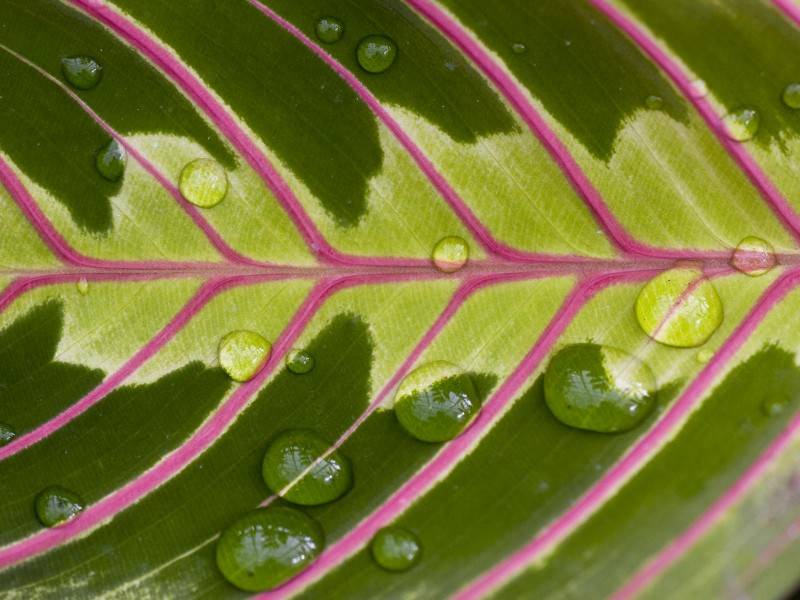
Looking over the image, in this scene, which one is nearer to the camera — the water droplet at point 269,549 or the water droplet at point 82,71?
the water droplet at point 269,549

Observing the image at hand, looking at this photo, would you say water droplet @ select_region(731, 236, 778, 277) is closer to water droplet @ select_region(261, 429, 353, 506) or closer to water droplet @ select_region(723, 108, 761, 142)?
water droplet @ select_region(723, 108, 761, 142)

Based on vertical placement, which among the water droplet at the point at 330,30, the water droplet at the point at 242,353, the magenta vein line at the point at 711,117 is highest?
the magenta vein line at the point at 711,117

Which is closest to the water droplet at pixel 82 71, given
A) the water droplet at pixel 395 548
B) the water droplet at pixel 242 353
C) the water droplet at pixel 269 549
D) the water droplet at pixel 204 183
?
the water droplet at pixel 204 183

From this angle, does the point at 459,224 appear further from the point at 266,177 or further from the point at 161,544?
the point at 161,544

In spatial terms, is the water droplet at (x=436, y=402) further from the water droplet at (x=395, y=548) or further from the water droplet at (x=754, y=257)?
the water droplet at (x=754, y=257)

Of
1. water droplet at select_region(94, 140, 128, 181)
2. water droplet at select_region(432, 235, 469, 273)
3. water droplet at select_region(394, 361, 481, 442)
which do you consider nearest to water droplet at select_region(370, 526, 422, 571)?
water droplet at select_region(394, 361, 481, 442)

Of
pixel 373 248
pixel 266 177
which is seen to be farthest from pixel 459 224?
pixel 266 177

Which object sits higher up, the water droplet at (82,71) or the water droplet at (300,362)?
the water droplet at (82,71)
